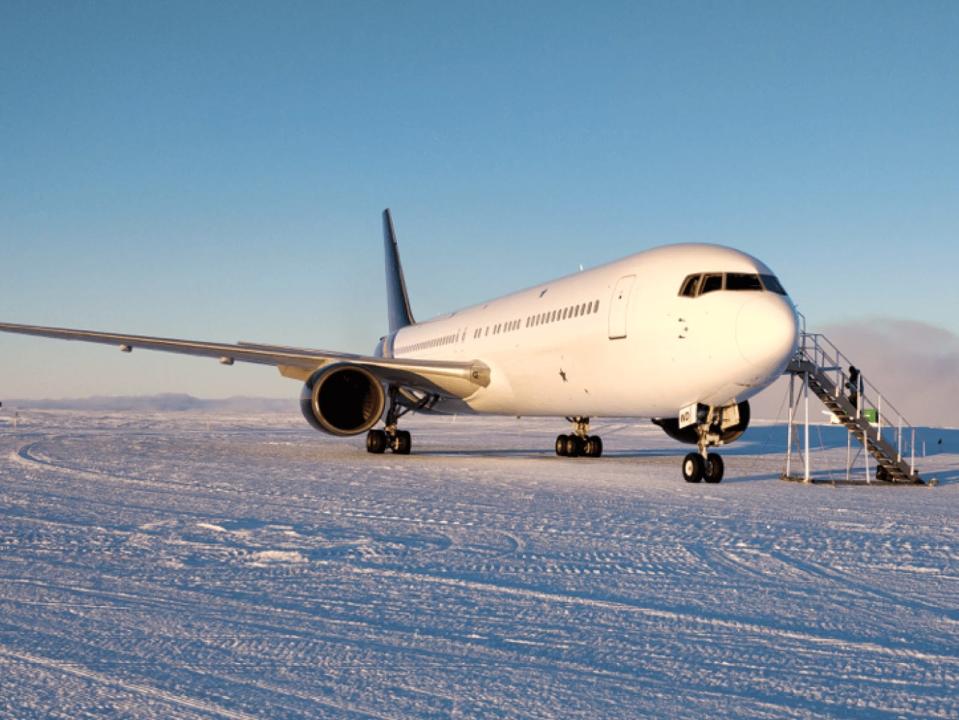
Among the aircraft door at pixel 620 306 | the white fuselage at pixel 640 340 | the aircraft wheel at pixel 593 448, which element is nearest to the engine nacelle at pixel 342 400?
the white fuselage at pixel 640 340

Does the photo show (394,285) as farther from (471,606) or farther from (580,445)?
(471,606)

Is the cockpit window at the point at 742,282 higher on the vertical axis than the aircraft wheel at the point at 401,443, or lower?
higher

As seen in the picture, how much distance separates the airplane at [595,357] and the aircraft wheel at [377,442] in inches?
1.0

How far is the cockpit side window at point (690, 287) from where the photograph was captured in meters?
12.8

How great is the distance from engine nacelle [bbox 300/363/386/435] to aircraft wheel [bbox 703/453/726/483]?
687cm

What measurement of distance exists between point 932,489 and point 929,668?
1048 centimetres

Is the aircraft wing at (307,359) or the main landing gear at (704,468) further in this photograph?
the aircraft wing at (307,359)

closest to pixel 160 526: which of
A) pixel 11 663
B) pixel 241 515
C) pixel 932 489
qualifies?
pixel 241 515

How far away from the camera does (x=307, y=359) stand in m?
19.3

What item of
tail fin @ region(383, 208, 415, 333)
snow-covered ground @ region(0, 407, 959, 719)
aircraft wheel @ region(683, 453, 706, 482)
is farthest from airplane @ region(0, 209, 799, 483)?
tail fin @ region(383, 208, 415, 333)

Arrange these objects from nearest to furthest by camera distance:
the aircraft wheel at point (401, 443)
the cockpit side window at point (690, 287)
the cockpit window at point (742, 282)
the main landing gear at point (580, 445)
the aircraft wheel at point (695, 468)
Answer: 1. the cockpit window at point (742, 282)
2. the aircraft wheel at point (695, 468)
3. the cockpit side window at point (690, 287)
4. the aircraft wheel at point (401, 443)
5. the main landing gear at point (580, 445)

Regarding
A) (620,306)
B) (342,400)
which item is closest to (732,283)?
(620,306)

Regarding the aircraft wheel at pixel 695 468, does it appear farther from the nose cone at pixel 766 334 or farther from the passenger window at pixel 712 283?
the passenger window at pixel 712 283

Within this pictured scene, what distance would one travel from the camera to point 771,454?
22578mm
